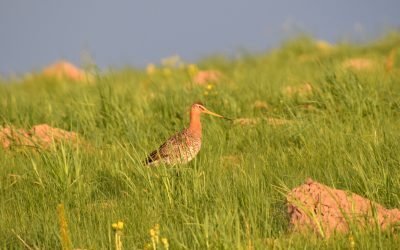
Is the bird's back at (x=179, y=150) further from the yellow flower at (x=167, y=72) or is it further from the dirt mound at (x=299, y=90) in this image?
the yellow flower at (x=167, y=72)

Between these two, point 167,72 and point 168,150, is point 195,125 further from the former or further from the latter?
point 167,72

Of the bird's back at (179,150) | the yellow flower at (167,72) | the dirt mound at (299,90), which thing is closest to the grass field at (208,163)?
the dirt mound at (299,90)

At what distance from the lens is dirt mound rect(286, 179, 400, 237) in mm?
5777

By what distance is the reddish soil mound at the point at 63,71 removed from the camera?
Answer: 57.3 feet

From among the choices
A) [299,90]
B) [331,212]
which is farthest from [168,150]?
[299,90]

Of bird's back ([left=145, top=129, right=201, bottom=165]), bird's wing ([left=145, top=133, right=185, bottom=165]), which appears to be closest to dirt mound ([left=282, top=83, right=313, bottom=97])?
bird's back ([left=145, top=129, right=201, bottom=165])

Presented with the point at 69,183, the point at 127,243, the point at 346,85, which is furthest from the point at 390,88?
the point at 127,243

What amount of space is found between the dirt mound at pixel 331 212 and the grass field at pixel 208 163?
118 millimetres

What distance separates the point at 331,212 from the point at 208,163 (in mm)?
1959

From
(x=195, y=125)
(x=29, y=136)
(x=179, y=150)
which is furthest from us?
(x=29, y=136)

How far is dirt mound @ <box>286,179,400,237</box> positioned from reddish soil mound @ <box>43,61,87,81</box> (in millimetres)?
10879

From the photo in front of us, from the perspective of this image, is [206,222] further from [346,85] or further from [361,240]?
[346,85]

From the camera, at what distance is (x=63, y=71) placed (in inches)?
709

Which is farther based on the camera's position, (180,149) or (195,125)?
(195,125)
